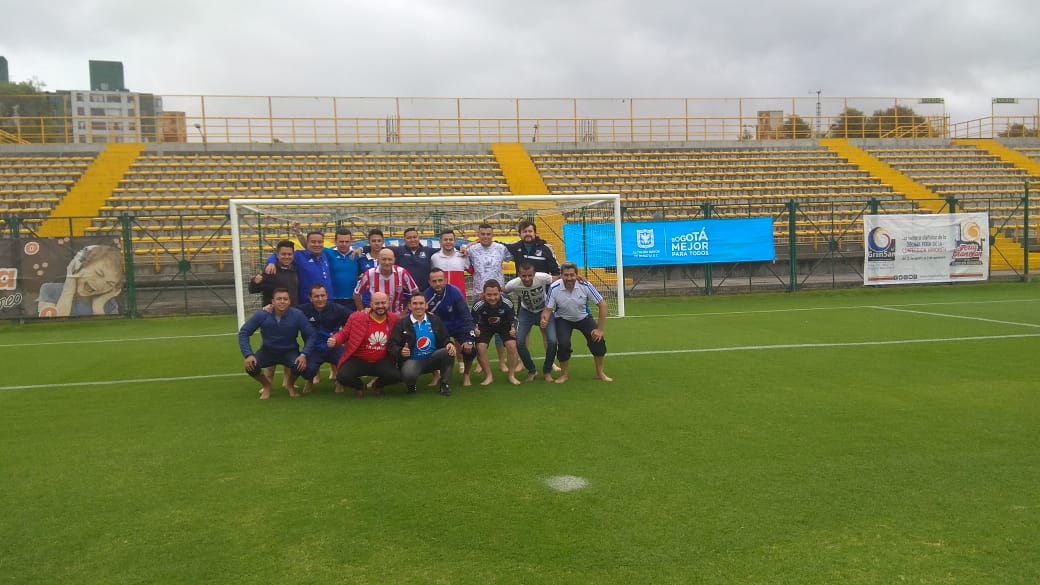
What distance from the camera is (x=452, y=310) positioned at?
7.58 meters

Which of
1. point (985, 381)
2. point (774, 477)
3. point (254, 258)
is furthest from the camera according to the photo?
point (254, 258)

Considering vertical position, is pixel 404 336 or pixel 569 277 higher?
pixel 569 277

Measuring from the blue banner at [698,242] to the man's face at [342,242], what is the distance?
33.8 feet

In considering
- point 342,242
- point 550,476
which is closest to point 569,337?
point 342,242

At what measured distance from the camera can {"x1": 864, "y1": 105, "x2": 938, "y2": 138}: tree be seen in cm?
3162

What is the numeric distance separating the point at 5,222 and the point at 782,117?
26.6 metres

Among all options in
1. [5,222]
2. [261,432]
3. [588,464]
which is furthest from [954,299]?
[5,222]

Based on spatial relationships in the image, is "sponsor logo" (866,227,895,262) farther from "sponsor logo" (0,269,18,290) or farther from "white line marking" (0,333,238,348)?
"sponsor logo" (0,269,18,290)

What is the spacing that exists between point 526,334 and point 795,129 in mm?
29239

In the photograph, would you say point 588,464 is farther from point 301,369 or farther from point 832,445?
point 301,369

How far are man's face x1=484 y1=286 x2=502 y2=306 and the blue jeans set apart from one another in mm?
466

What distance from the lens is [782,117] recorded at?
1167 inches

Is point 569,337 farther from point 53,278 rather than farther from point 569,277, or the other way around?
point 53,278

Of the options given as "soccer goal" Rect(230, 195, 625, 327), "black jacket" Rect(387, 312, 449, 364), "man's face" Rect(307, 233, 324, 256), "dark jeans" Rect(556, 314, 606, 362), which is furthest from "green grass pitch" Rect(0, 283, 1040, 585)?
"soccer goal" Rect(230, 195, 625, 327)
